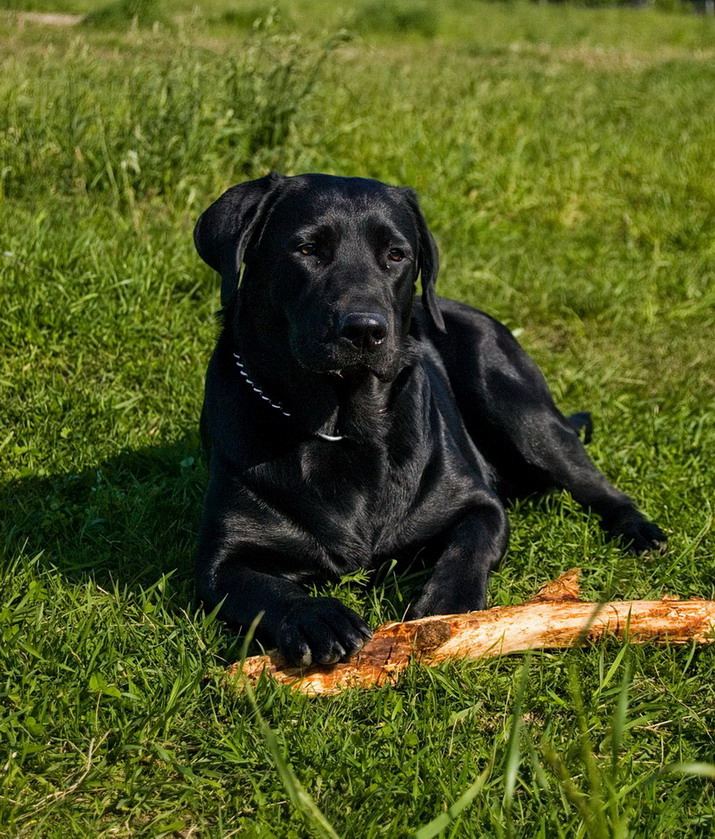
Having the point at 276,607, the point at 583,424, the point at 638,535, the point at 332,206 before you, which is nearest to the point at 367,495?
the point at 276,607

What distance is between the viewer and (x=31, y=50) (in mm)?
8570

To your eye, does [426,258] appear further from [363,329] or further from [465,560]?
[465,560]

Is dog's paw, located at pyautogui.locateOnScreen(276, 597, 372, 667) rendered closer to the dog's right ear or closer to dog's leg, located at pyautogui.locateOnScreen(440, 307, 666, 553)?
the dog's right ear

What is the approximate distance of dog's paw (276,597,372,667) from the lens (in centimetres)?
263

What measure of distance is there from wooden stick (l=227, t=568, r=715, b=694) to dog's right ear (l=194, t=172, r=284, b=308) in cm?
121

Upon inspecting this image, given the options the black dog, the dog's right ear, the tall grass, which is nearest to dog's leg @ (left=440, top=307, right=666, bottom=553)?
the black dog

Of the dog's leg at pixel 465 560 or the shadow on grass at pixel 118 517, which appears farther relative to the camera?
the shadow on grass at pixel 118 517

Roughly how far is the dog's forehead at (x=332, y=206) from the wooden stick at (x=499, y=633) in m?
1.27

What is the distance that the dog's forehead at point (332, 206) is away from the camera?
10.7 ft

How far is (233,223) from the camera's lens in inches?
132

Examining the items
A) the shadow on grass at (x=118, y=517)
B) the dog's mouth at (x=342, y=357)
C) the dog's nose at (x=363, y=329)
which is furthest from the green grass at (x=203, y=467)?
the dog's nose at (x=363, y=329)

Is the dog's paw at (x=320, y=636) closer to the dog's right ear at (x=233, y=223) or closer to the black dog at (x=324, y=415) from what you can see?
the black dog at (x=324, y=415)

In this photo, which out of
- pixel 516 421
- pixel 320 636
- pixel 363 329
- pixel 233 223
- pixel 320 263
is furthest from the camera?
pixel 516 421

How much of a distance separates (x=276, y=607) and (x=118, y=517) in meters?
1.09
